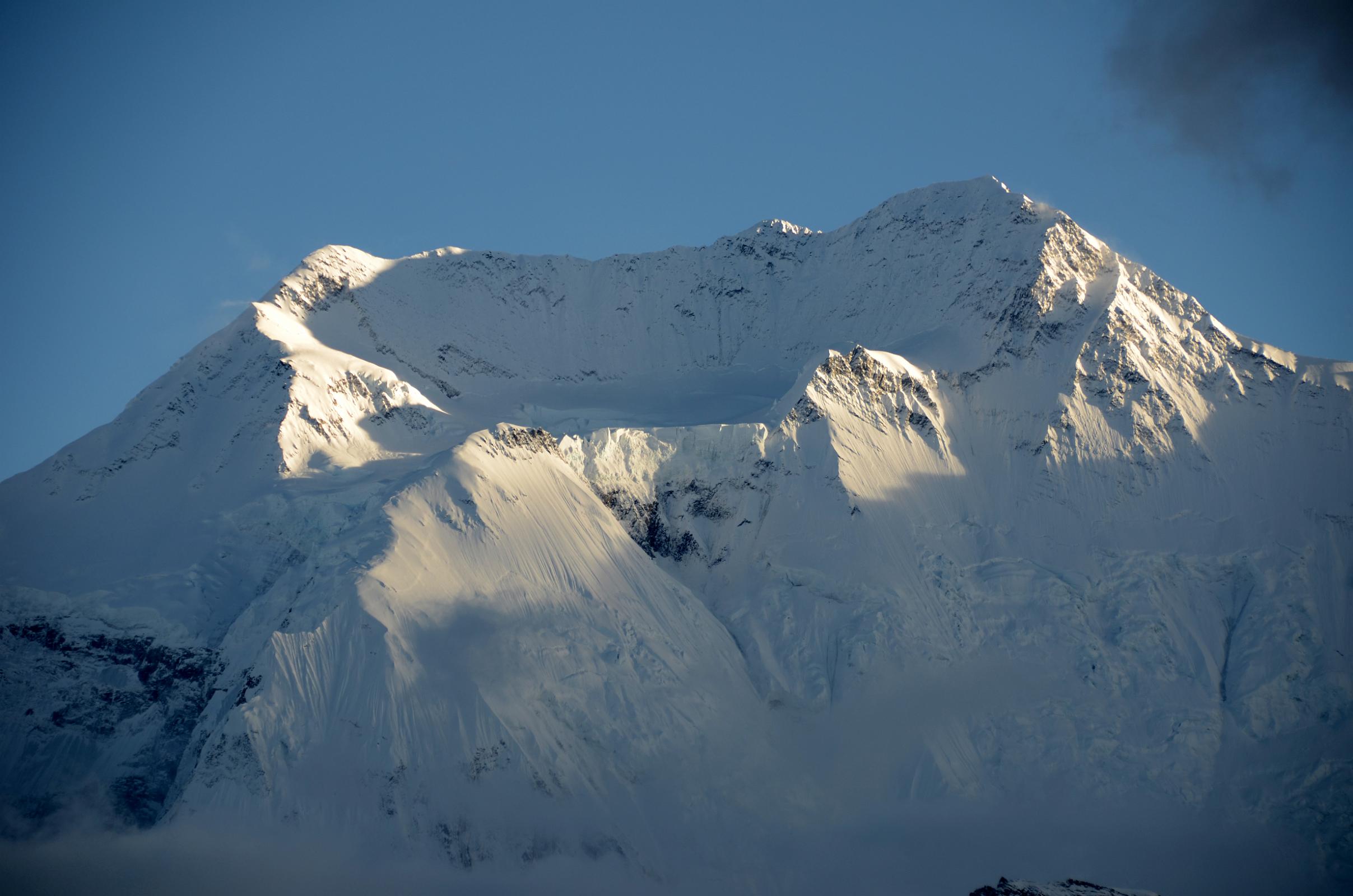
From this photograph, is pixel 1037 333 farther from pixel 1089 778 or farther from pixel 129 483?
pixel 129 483

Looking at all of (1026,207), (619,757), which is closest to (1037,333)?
(1026,207)

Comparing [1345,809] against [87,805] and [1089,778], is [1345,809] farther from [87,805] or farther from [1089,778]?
[87,805]

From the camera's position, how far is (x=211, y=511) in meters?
149

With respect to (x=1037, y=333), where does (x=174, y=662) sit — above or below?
below

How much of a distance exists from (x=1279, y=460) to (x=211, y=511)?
120852 millimetres

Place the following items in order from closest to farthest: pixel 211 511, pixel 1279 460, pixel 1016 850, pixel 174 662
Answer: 1. pixel 1016 850
2. pixel 174 662
3. pixel 211 511
4. pixel 1279 460

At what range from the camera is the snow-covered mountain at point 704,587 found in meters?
125

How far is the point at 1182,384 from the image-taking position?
545ft

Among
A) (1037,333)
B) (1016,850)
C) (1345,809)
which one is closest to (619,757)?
(1016,850)

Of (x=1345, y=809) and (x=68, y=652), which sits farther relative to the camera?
(x=68, y=652)

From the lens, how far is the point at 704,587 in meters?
150

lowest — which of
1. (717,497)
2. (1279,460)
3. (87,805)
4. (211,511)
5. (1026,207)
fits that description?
(87,805)

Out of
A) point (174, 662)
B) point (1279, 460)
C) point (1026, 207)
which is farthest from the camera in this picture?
point (1026, 207)

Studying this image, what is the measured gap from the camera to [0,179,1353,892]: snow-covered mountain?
12488 centimetres
